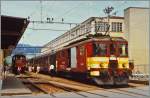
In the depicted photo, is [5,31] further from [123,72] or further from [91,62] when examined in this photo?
[123,72]

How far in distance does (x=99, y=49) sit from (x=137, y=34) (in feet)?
148

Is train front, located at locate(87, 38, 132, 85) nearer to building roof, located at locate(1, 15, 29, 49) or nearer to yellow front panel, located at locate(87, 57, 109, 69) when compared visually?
yellow front panel, located at locate(87, 57, 109, 69)

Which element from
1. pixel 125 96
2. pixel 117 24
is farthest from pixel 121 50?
pixel 117 24

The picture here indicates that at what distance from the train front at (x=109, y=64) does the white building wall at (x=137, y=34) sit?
42677mm

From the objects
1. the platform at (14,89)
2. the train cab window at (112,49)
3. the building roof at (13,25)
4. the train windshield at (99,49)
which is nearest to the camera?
the platform at (14,89)

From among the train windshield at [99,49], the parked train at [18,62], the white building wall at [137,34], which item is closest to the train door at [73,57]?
the train windshield at [99,49]

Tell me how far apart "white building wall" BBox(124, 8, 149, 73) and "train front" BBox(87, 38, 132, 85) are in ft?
140

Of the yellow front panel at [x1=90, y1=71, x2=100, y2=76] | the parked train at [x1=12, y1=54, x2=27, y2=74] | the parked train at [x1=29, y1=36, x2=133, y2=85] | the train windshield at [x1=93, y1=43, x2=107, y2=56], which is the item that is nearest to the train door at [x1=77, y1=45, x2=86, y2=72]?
the parked train at [x1=29, y1=36, x2=133, y2=85]

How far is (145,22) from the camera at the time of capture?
69500 mm

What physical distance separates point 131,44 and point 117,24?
25.7ft

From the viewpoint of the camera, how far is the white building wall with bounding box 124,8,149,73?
67.1m

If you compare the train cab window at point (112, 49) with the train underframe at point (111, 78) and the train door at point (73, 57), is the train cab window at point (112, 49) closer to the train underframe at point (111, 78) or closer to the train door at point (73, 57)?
the train underframe at point (111, 78)

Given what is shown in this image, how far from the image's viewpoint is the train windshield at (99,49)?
2369 cm

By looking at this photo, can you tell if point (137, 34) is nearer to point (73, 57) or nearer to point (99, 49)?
point (73, 57)
